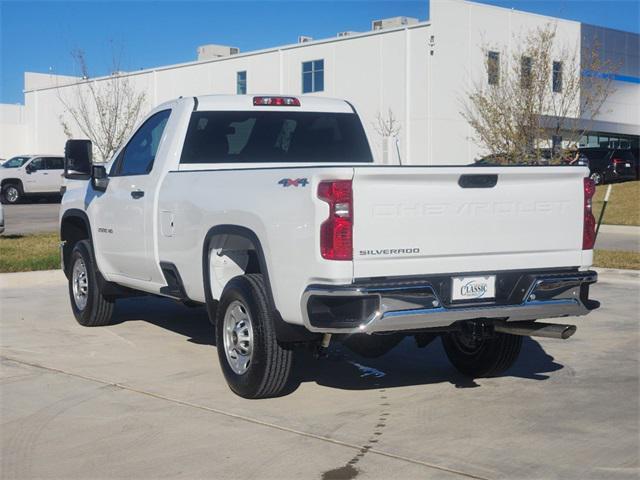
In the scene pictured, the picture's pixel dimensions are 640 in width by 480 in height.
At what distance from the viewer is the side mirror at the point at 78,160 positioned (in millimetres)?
9055

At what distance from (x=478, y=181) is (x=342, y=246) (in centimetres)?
107

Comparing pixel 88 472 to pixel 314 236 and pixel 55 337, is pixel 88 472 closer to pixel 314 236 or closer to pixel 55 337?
pixel 314 236

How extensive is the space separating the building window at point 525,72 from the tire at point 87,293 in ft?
54.6

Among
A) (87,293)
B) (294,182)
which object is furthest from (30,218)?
(294,182)

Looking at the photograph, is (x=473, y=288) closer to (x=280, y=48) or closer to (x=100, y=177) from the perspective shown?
(x=100, y=177)

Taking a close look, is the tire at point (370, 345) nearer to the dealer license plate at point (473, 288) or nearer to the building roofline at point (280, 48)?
the dealer license plate at point (473, 288)

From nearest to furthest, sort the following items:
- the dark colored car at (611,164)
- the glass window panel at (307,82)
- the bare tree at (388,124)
Answer: the dark colored car at (611,164) → the bare tree at (388,124) → the glass window panel at (307,82)

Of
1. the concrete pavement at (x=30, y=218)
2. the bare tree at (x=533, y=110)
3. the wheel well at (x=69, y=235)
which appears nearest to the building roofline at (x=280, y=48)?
the concrete pavement at (x=30, y=218)

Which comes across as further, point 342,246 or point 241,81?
point 241,81

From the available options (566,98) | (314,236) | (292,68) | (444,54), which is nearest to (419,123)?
(444,54)

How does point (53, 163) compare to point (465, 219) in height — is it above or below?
above

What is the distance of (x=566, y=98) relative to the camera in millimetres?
25031

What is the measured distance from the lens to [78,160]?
9.07m

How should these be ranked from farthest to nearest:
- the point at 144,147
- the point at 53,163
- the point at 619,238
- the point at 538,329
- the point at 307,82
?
the point at 307,82 < the point at 53,163 < the point at 619,238 < the point at 144,147 < the point at 538,329
